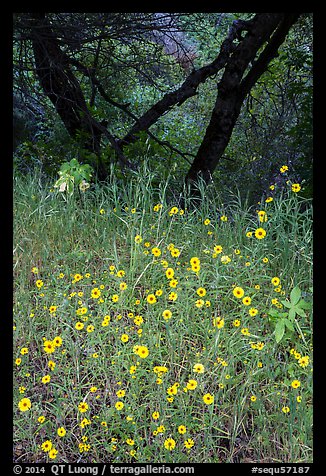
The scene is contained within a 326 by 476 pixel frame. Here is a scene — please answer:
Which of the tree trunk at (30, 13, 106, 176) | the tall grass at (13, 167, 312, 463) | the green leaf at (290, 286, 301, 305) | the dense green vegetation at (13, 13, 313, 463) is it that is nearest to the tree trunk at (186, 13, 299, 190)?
the tree trunk at (30, 13, 106, 176)

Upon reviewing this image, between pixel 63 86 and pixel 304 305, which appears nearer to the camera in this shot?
pixel 304 305

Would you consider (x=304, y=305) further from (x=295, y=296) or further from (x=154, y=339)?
(x=154, y=339)

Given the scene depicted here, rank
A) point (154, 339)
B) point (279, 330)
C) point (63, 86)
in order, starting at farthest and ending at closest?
point (63, 86) < point (154, 339) < point (279, 330)

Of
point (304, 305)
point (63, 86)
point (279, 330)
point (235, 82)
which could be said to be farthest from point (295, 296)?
point (63, 86)

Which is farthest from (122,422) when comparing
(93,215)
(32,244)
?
(93,215)

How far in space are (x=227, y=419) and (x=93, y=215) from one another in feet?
6.07

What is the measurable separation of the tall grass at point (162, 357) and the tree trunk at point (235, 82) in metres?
1.84

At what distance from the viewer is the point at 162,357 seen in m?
2.24

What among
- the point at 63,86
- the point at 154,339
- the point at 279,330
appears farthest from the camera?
the point at 63,86

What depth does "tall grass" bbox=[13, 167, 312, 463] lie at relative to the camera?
1.92 metres

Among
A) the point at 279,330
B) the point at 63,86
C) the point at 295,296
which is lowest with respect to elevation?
the point at 279,330

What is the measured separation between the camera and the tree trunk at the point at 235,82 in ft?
14.4

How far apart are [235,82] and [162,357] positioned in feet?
10.2

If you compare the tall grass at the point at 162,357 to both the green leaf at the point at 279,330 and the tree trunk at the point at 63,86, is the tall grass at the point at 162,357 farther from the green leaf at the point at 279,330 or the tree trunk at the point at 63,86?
the tree trunk at the point at 63,86
